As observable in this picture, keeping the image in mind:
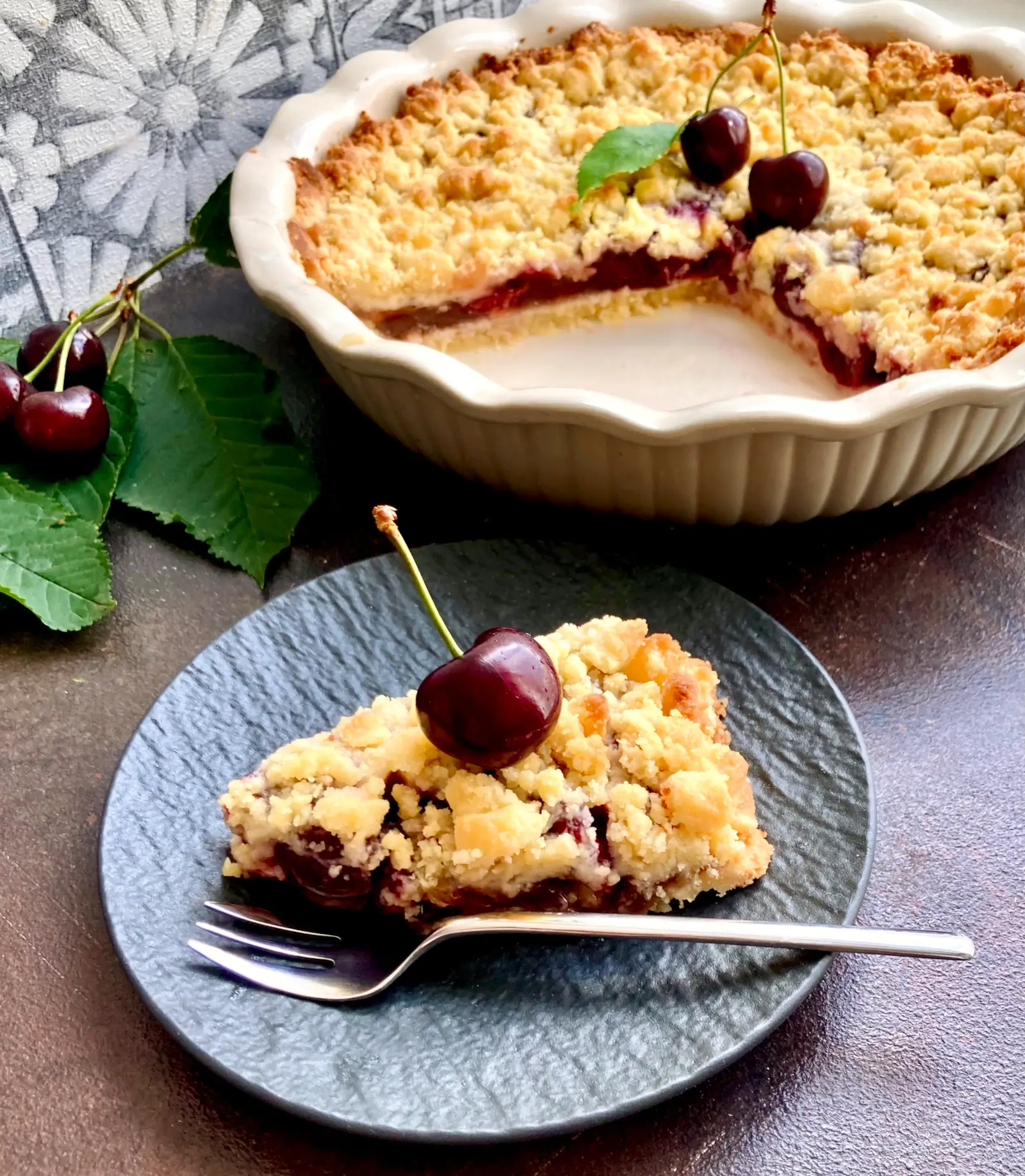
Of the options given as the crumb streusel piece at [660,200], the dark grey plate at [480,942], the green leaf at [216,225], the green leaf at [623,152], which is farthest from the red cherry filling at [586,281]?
the dark grey plate at [480,942]

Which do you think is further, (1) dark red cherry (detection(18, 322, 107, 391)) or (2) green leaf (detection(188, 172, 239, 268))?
(2) green leaf (detection(188, 172, 239, 268))

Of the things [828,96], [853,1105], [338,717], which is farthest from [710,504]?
[828,96]

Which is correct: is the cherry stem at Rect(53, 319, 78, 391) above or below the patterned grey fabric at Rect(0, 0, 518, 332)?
below

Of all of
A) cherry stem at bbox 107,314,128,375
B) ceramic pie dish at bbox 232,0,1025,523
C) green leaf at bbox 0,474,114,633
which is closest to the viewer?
ceramic pie dish at bbox 232,0,1025,523

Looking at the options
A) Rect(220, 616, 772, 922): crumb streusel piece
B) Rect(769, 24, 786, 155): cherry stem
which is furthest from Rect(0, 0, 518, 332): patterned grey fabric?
Rect(220, 616, 772, 922): crumb streusel piece

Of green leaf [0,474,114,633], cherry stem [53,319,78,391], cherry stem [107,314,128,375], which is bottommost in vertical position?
green leaf [0,474,114,633]

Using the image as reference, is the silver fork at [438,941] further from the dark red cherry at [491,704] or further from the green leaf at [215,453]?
the green leaf at [215,453]

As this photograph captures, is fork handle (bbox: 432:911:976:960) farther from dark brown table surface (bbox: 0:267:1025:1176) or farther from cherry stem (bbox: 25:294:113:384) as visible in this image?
cherry stem (bbox: 25:294:113:384)

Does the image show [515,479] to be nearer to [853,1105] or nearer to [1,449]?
[1,449]
